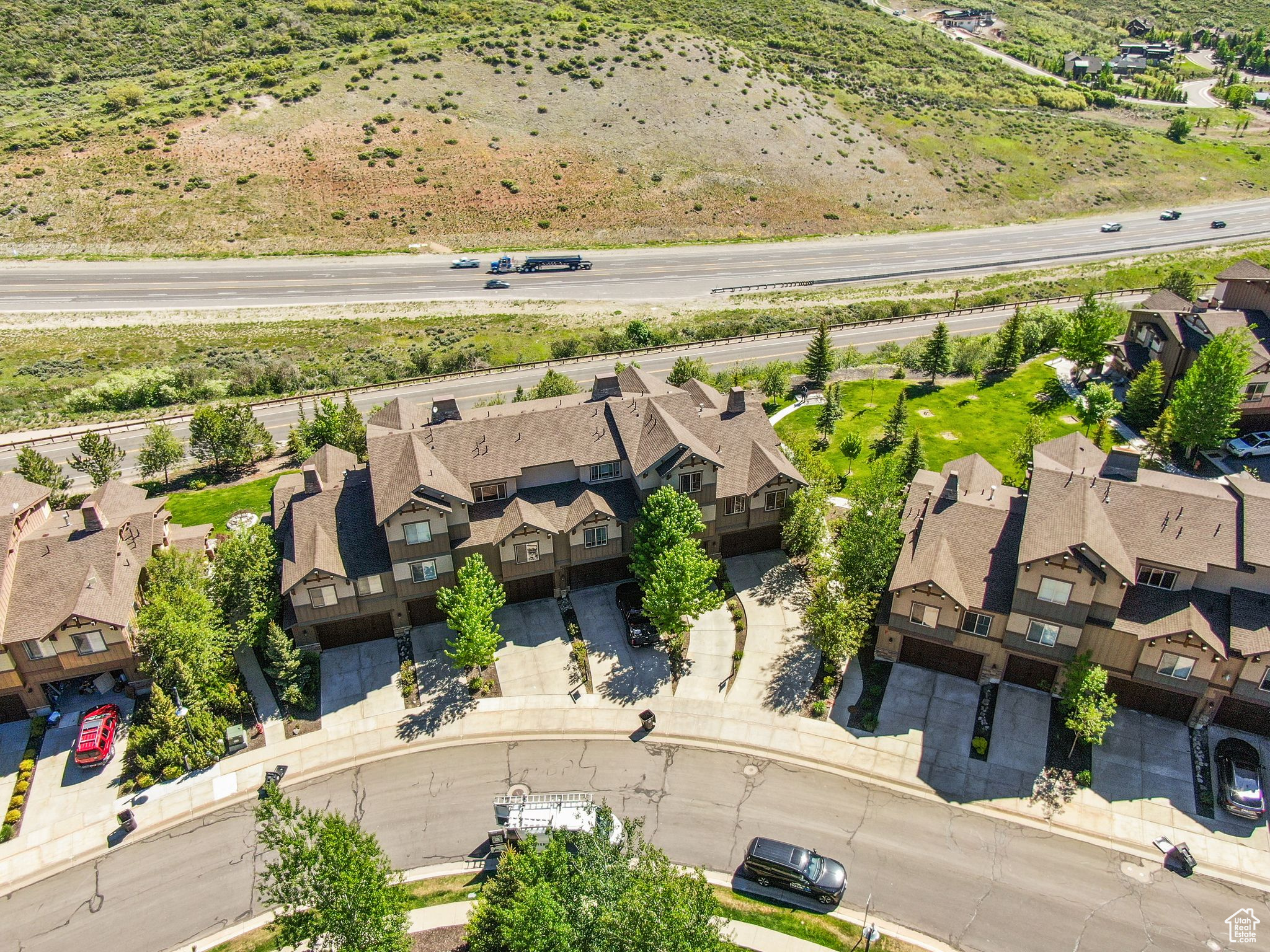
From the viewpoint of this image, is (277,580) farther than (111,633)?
Yes

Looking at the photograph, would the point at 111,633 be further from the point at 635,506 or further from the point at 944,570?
the point at 944,570

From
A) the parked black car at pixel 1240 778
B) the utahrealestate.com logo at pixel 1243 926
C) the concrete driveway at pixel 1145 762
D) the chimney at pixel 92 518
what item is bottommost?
the utahrealestate.com logo at pixel 1243 926

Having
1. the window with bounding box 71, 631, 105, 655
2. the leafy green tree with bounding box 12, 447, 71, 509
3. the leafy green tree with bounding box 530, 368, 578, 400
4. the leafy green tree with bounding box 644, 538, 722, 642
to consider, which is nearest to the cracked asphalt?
the leafy green tree with bounding box 644, 538, 722, 642

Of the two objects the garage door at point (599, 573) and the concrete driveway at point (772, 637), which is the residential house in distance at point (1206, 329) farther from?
the garage door at point (599, 573)

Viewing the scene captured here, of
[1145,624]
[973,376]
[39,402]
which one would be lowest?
[39,402]

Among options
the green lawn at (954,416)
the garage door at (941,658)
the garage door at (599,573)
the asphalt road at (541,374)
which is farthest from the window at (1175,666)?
the asphalt road at (541,374)

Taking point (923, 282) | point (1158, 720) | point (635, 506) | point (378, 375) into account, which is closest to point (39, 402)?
point (378, 375)

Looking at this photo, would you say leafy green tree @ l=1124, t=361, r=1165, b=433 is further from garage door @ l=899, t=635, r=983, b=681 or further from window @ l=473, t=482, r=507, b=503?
window @ l=473, t=482, r=507, b=503
